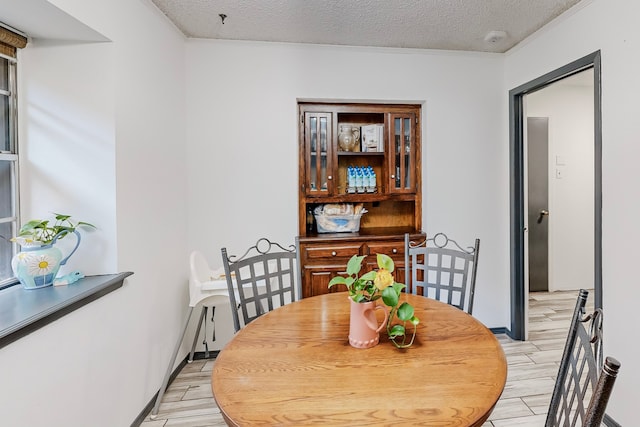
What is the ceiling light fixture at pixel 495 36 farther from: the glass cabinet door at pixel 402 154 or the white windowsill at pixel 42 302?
the white windowsill at pixel 42 302

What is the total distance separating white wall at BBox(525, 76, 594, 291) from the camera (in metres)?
4.26

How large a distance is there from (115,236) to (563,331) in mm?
3730

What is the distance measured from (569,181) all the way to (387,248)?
3.06 m

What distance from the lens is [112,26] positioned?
1.77 metres

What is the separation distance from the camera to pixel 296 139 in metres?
2.85

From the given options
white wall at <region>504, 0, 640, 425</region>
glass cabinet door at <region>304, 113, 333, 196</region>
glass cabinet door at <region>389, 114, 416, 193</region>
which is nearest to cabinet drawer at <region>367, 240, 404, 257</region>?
glass cabinet door at <region>389, 114, 416, 193</region>

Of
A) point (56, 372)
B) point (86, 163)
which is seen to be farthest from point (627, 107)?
point (56, 372)

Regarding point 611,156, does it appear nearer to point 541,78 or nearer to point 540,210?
point 541,78

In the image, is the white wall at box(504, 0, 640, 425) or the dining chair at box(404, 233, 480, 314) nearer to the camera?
the white wall at box(504, 0, 640, 425)

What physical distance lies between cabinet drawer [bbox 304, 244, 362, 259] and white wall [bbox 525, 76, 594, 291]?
3054mm

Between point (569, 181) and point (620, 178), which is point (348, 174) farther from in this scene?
point (569, 181)

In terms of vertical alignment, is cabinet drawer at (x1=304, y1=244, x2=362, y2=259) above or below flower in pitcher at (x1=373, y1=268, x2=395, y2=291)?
below

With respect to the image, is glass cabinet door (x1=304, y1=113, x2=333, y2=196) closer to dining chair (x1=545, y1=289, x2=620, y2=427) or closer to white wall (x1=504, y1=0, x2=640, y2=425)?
white wall (x1=504, y1=0, x2=640, y2=425)

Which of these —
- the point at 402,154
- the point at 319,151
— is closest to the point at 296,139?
the point at 319,151
